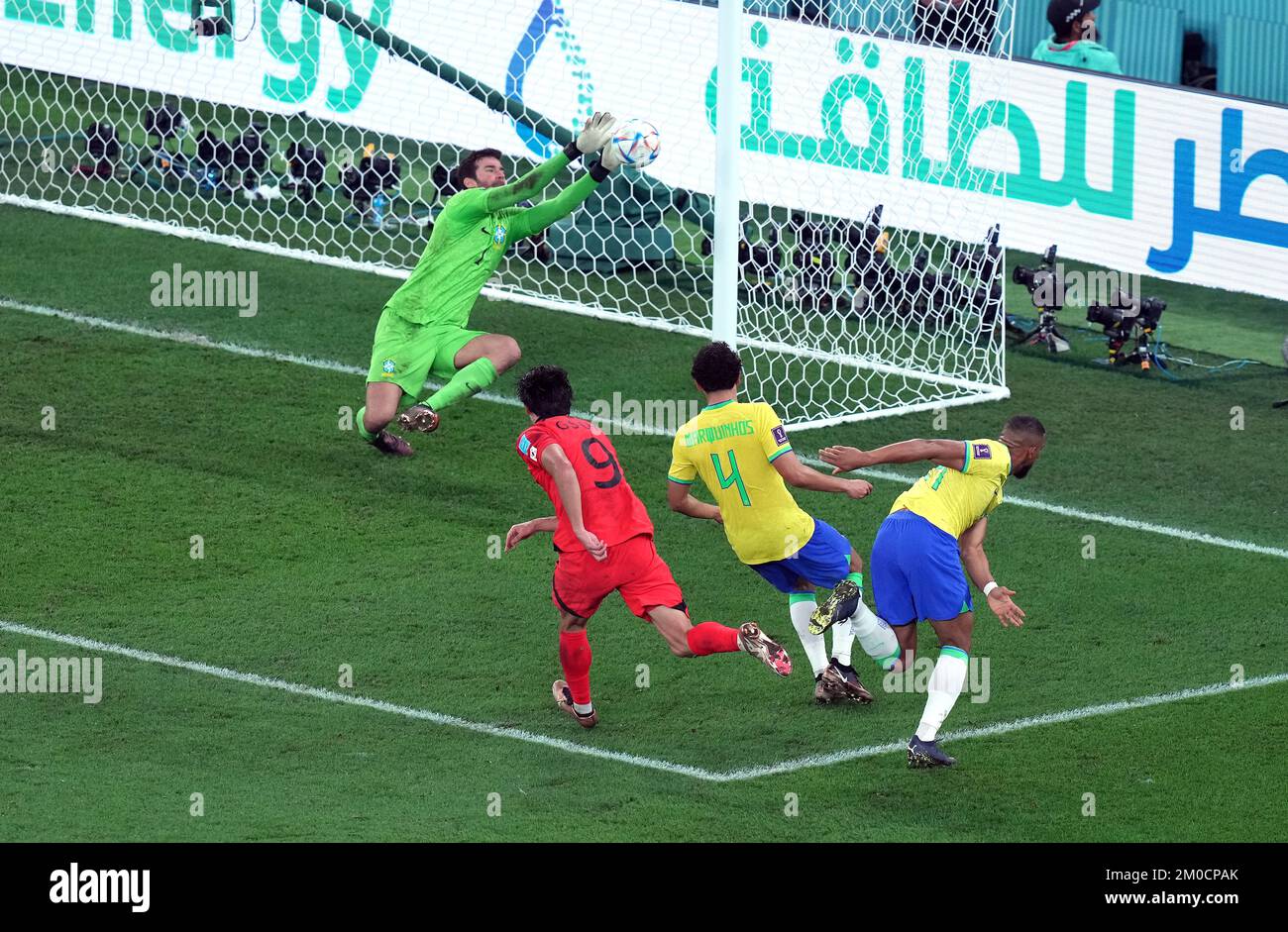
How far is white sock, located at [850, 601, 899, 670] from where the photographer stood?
9.35m

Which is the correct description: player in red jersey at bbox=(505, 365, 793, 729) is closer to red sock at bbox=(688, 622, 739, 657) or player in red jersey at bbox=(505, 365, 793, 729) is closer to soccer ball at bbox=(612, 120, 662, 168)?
red sock at bbox=(688, 622, 739, 657)

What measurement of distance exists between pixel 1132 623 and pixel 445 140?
797 cm

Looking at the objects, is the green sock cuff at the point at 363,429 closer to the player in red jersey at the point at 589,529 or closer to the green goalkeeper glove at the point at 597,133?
the green goalkeeper glove at the point at 597,133

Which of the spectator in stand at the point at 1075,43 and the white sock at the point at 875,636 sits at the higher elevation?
the spectator in stand at the point at 1075,43

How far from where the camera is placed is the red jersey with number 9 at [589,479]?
8773 mm

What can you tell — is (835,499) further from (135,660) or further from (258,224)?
(258,224)

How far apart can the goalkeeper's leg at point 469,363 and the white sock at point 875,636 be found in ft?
9.93

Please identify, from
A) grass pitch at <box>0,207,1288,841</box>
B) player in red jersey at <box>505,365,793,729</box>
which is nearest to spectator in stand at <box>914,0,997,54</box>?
grass pitch at <box>0,207,1288,841</box>

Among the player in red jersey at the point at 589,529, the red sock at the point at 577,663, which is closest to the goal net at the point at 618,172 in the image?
Result: the player in red jersey at the point at 589,529

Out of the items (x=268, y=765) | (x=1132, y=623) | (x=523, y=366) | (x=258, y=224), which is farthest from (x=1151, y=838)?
(x=258, y=224)

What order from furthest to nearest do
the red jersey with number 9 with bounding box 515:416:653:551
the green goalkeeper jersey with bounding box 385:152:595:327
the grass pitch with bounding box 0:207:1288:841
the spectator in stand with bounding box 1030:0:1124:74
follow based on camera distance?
the spectator in stand with bounding box 1030:0:1124:74, the green goalkeeper jersey with bounding box 385:152:595:327, the red jersey with number 9 with bounding box 515:416:653:551, the grass pitch with bounding box 0:207:1288:841

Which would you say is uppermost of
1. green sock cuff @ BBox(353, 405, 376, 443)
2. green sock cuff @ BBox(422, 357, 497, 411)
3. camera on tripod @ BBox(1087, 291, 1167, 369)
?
camera on tripod @ BBox(1087, 291, 1167, 369)
